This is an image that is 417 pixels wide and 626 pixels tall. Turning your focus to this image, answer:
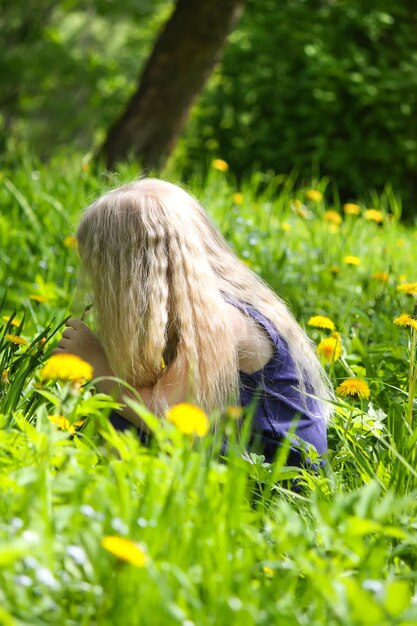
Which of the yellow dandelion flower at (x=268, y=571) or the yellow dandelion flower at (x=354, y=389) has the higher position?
the yellow dandelion flower at (x=268, y=571)

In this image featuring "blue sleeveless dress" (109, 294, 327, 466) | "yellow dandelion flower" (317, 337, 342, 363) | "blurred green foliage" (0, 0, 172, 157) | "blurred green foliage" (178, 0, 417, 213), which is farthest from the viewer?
"blurred green foliage" (0, 0, 172, 157)

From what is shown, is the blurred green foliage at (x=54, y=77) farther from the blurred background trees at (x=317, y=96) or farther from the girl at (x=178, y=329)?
the girl at (x=178, y=329)

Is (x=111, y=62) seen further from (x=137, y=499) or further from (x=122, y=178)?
(x=137, y=499)

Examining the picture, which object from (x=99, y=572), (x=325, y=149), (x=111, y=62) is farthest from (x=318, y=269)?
(x=111, y=62)

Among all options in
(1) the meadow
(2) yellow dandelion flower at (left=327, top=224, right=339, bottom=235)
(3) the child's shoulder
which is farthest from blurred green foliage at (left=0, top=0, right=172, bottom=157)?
(1) the meadow

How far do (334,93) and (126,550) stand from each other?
18.0ft

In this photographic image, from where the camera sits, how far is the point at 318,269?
345cm

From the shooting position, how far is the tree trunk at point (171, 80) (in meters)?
4.75

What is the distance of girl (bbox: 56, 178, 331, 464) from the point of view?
2012mm

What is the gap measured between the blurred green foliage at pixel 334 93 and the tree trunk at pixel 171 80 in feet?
4.37

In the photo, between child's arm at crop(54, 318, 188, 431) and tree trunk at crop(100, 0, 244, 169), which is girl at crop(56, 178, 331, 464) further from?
tree trunk at crop(100, 0, 244, 169)

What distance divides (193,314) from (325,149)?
449cm

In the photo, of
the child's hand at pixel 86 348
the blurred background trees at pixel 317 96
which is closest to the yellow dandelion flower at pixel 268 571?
the child's hand at pixel 86 348

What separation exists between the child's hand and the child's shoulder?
1.08 feet
